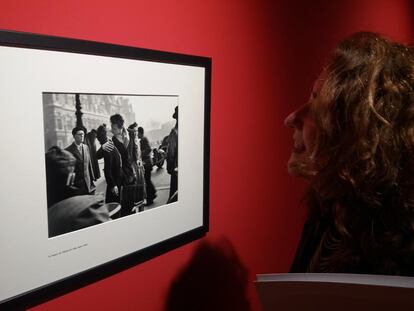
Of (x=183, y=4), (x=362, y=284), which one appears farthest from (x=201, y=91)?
(x=362, y=284)

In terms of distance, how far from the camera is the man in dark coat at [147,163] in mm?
878

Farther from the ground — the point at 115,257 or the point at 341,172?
the point at 341,172

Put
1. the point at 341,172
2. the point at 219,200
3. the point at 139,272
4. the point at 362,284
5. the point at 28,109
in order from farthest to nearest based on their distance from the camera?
the point at 219,200 < the point at 139,272 < the point at 341,172 < the point at 28,109 < the point at 362,284

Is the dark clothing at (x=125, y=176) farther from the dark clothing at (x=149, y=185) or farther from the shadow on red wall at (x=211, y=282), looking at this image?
the shadow on red wall at (x=211, y=282)

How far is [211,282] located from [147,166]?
19.1 inches

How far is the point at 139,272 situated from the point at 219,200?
1.11 feet

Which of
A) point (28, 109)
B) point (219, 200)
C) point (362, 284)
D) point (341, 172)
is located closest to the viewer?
point (362, 284)

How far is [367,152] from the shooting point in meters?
0.74

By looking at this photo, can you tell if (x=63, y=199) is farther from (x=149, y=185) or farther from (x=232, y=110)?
(x=232, y=110)

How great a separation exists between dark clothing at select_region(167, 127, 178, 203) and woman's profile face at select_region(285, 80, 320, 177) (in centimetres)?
28

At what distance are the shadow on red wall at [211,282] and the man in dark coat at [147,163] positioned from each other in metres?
0.27

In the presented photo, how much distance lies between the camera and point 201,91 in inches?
40.3

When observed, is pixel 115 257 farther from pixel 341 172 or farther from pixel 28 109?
pixel 341 172

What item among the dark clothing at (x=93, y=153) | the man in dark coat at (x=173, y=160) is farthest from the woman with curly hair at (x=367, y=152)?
the dark clothing at (x=93, y=153)
